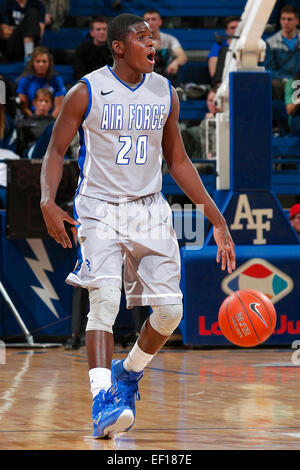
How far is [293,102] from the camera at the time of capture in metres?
11.5

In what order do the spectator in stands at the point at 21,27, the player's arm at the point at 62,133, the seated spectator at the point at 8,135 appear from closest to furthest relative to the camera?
1. the player's arm at the point at 62,133
2. the seated spectator at the point at 8,135
3. the spectator in stands at the point at 21,27

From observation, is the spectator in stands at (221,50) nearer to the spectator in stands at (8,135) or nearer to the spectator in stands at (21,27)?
the spectator in stands at (21,27)

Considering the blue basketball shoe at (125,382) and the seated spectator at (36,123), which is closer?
the blue basketball shoe at (125,382)

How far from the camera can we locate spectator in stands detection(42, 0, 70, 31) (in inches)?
540

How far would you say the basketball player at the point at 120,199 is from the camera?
4.32 meters

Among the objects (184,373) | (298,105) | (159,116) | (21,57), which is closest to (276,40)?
(298,105)

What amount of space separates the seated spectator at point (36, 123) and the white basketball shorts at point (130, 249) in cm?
585

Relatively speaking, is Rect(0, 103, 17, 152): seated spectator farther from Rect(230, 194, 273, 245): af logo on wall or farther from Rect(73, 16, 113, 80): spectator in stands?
Rect(230, 194, 273, 245): af logo on wall

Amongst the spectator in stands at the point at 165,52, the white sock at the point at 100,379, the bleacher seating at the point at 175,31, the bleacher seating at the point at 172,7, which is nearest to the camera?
the white sock at the point at 100,379

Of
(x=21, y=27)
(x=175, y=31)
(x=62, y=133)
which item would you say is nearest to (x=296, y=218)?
(x=62, y=133)

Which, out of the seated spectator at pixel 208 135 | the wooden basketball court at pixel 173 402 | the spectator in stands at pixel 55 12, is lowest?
the wooden basketball court at pixel 173 402

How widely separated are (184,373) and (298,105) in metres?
5.53

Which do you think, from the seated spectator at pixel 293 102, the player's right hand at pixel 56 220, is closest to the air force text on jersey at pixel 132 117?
the player's right hand at pixel 56 220
